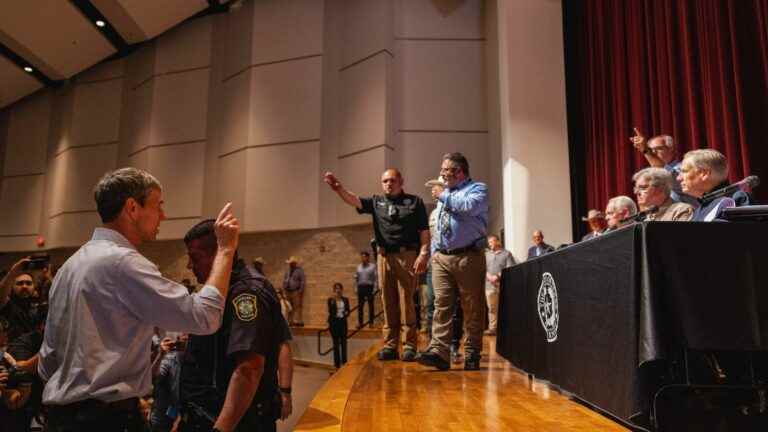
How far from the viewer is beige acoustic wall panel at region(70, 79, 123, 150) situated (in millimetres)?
14039

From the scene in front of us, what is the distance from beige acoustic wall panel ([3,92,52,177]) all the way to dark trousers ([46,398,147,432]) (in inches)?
628

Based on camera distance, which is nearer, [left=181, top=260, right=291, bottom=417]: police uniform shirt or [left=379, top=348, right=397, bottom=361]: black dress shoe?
[left=181, top=260, right=291, bottom=417]: police uniform shirt

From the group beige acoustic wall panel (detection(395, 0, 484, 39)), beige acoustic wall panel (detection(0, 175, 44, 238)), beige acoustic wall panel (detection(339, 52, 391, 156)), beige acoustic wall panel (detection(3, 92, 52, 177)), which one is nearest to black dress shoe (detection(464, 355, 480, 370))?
beige acoustic wall panel (detection(339, 52, 391, 156))

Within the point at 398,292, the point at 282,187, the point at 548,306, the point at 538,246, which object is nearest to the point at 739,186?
the point at 548,306

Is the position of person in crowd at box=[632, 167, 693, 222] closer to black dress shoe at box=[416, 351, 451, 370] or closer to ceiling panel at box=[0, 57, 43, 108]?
black dress shoe at box=[416, 351, 451, 370]

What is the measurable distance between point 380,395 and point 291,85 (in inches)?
369

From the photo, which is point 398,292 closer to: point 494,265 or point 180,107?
point 494,265

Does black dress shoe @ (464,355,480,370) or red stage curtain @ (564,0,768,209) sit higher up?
red stage curtain @ (564,0,768,209)

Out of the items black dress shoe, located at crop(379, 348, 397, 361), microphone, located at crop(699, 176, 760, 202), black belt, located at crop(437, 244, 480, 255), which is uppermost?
microphone, located at crop(699, 176, 760, 202)

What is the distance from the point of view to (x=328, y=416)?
2443mm

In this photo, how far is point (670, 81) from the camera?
17.0 ft

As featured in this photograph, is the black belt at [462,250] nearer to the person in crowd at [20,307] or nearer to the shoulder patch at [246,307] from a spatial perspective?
the shoulder patch at [246,307]

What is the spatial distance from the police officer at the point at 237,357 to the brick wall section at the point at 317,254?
8.45 metres

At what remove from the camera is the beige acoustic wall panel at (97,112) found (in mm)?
14039
